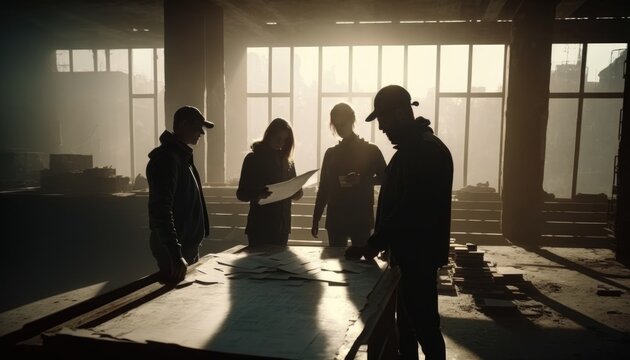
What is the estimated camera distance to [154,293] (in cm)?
192

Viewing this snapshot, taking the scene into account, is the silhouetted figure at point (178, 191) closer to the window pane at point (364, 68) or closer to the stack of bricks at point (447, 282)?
the stack of bricks at point (447, 282)

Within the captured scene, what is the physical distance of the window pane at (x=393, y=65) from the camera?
15234 mm

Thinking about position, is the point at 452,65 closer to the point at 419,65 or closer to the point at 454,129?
the point at 419,65

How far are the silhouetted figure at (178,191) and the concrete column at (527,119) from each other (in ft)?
28.5

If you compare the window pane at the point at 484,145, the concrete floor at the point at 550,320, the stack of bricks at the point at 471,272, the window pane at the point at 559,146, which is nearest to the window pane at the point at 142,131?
the window pane at the point at 484,145

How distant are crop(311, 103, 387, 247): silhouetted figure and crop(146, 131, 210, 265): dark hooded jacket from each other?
1.34 metres

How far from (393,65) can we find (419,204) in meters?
13.9

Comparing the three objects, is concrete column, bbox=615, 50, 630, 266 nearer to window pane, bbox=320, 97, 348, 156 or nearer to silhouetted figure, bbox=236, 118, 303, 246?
window pane, bbox=320, 97, 348, 156

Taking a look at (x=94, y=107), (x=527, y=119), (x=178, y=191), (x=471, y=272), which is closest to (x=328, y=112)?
(x=527, y=119)

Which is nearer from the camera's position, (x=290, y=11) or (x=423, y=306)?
(x=423, y=306)

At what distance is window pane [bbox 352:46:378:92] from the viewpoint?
15414mm

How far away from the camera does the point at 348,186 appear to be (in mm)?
4121

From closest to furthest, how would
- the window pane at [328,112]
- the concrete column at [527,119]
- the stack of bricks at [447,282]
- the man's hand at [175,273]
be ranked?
1. the man's hand at [175,273]
2. the stack of bricks at [447,282]
3. the window pane at [328,112]
4. the concrete column at [527,119]

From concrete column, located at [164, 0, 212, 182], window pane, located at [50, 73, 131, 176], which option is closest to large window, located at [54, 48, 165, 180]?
window pane, located at [50, 73, 131, 176]
